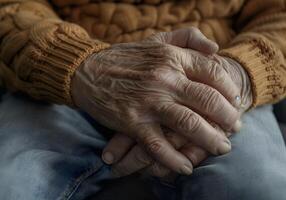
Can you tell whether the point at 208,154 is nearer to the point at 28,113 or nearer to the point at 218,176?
the point at 218,176

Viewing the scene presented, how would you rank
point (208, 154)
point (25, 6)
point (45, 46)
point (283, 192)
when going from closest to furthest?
point (283, 192)
point (208, 154)
point (45, 46)
point (25, 6)

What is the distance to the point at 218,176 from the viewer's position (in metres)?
0.85

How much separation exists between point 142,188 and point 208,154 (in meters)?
0.14

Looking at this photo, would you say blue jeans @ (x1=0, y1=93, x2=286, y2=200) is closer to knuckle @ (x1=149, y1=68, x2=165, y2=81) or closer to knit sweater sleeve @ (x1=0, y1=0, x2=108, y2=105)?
knit sweater sleeve @ (x1=0, y1=0, x2=108, y2=105)

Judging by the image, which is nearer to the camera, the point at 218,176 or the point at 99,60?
the point at 218,176

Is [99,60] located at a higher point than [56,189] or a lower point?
higher

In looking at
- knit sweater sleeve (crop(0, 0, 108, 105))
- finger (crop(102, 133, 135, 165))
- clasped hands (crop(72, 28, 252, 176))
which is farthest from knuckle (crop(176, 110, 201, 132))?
knit sweater sleeve (crop(0, 0, 108, 105))

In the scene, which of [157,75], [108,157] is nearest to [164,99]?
[157,75]

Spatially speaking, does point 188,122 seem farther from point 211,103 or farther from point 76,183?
point 76,183

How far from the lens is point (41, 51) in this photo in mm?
1013

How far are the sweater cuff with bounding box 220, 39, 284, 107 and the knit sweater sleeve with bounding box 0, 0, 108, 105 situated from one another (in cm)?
25

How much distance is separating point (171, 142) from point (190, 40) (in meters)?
0.19

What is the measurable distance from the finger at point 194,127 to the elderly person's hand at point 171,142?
0.07 feet

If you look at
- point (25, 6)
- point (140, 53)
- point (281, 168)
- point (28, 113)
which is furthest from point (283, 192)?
point (25, 6)
